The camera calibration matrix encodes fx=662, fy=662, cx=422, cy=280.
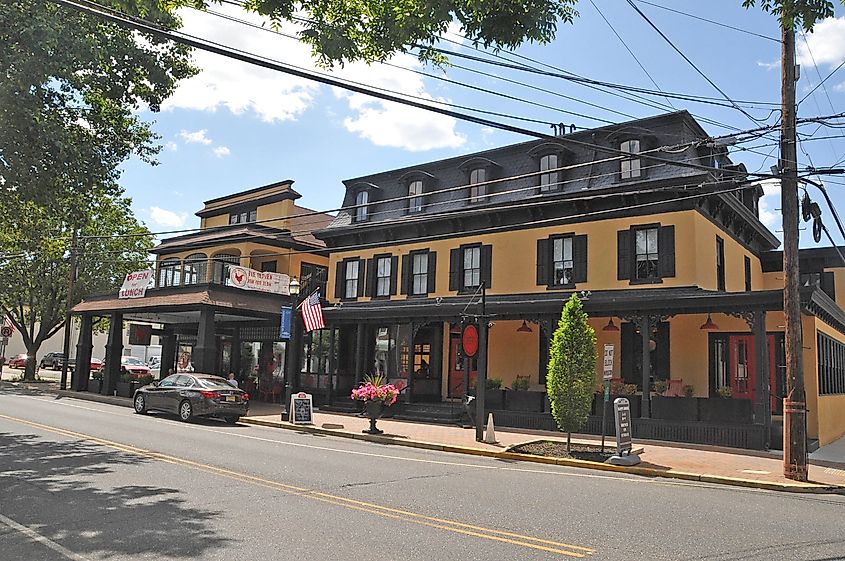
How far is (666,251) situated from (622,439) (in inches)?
315

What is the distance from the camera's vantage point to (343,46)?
890cm

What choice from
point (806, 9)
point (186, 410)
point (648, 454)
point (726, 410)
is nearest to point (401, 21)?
point (806, 9)

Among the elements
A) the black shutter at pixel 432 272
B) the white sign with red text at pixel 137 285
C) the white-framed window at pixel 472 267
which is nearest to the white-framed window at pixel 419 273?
the black shutter at pixel 432 272

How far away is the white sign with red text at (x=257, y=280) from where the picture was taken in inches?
1054

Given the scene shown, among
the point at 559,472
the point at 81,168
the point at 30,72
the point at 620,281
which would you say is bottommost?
the point at 559,472

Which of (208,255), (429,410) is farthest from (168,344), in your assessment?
(429,410)

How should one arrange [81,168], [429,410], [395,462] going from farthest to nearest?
1. [429,410]
2. [81,168]
3. [395,462]

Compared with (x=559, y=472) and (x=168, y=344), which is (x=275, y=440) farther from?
(x=168, y=344)

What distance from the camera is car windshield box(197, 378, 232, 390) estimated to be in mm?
20578

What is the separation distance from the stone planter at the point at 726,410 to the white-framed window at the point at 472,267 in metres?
9.63

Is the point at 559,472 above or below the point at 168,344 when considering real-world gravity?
below

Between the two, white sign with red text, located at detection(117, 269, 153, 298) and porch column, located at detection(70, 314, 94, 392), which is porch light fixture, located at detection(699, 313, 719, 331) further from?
porch column, located at detection(70, 314, 94, 392)

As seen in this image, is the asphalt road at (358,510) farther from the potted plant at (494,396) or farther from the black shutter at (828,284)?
the black shutter at (828,284)

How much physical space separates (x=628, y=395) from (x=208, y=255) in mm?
25244
